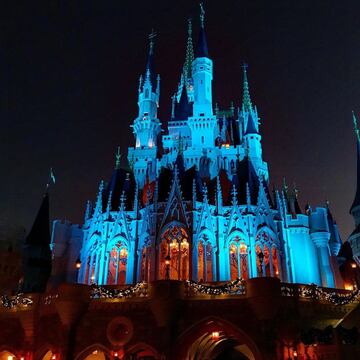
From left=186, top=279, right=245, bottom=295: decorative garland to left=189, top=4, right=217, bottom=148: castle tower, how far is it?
27856mm

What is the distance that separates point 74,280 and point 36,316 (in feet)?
42.9

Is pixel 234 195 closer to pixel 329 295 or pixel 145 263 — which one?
pixel 145 263

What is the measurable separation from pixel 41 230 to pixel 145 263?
18.3 meters

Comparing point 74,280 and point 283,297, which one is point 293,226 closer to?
point 283,297

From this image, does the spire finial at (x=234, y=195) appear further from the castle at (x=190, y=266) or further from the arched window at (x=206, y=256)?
the arched window at (x=206, y=256)

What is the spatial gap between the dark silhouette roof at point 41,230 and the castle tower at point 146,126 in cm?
1214

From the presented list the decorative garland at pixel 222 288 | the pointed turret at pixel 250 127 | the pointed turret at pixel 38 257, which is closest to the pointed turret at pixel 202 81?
the pointed turret at pixel 250 127

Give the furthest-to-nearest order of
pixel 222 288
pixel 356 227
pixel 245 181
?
1. pixel 356 227
2. pixel 245 181
3. pixel 222 288

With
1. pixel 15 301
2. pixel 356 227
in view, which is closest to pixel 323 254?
pixel 356 227

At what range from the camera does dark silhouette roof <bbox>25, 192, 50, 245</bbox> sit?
49531 millimetres

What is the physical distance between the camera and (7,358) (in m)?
29.5

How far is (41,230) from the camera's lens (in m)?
50.2

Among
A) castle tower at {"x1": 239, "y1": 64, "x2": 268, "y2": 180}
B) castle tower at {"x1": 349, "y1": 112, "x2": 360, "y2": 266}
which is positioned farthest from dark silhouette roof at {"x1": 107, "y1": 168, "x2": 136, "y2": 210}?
castle tower at {"x1": 349, "y1": 112, "x2": 360, "y2": 266}

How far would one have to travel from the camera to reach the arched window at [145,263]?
37.2 metres
